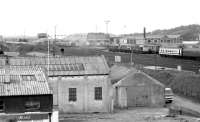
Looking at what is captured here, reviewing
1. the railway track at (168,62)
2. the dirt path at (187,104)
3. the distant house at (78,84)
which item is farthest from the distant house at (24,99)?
the railway track at (168,62)

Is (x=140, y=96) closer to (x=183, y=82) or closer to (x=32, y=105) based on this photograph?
(x=32, y=105)

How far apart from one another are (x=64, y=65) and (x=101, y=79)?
10.9 ft

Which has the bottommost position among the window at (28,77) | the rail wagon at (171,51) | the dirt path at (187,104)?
the dirt path at (187,104)

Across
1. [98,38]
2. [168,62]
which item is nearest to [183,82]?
[168,62]

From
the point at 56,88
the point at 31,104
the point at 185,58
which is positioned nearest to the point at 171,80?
the point at 185,58

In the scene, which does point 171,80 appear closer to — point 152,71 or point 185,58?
point 152,71

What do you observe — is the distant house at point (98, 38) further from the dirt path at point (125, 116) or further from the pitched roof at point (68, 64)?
the dirt path at point (125, 116)

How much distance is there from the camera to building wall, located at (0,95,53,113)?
1964 centimetres

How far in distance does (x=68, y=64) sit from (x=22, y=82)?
26.1ft

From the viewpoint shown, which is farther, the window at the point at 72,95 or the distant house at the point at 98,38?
the distant house at the point at 98,38

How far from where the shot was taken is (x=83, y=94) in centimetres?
2759

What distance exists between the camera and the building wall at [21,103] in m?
19.6

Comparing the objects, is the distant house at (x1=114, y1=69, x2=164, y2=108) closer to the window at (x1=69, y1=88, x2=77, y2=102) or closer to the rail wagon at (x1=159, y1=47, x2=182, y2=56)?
the window at (x1=69, y1=88, x2=77, y2=102)

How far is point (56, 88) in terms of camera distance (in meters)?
27.1
